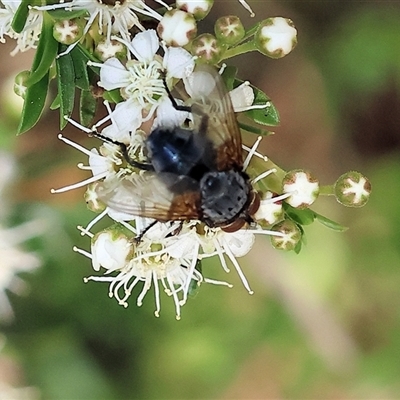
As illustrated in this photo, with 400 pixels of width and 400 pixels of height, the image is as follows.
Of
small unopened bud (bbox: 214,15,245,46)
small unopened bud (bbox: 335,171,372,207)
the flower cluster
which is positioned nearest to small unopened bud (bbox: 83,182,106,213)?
the flower cluster

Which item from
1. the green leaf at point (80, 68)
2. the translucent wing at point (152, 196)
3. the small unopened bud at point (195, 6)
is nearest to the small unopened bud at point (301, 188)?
the translucent wing at point (152, 196)

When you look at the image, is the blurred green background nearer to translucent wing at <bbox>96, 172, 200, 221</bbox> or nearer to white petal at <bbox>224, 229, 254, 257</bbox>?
white petal at <bbox>224, 229, 254, 257</bbox>

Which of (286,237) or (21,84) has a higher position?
(21,84)

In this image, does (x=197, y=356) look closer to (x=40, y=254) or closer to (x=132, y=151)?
(x=40, y=254)

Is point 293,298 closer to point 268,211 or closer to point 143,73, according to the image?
point 268,211

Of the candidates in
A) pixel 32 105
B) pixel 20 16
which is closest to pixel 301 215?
pixel 32 105

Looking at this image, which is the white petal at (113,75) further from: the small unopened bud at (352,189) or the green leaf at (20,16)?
the small unopened bud at (352,189)
